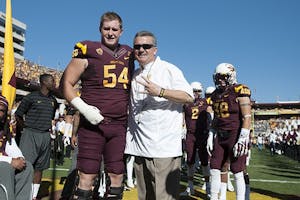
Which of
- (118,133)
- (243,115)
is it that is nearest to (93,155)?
(118,133)

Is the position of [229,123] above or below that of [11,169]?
above

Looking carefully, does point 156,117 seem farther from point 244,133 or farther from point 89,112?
point 244,133

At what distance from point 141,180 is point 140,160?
19cm

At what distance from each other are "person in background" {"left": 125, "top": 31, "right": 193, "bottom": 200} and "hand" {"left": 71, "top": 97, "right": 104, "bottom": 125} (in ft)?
1.29

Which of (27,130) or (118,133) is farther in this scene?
(27,130)

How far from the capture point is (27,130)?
5.57 m

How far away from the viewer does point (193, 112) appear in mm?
7867

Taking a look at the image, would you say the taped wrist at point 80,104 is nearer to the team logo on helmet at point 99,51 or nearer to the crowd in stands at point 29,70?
the team logo on helmet at point 99,51

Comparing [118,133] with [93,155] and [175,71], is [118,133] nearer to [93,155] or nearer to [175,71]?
[93,155]

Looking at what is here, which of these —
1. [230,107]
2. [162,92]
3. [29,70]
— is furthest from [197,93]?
[29,70]

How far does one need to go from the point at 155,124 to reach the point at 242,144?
1.76 m

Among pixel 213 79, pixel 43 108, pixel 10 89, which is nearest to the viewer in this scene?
pixel 213 79

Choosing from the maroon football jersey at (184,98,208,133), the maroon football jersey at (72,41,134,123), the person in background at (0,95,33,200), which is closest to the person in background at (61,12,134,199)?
the maroon football jersey at (72,41,134,123)

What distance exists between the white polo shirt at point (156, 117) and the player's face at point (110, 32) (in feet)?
1.26
